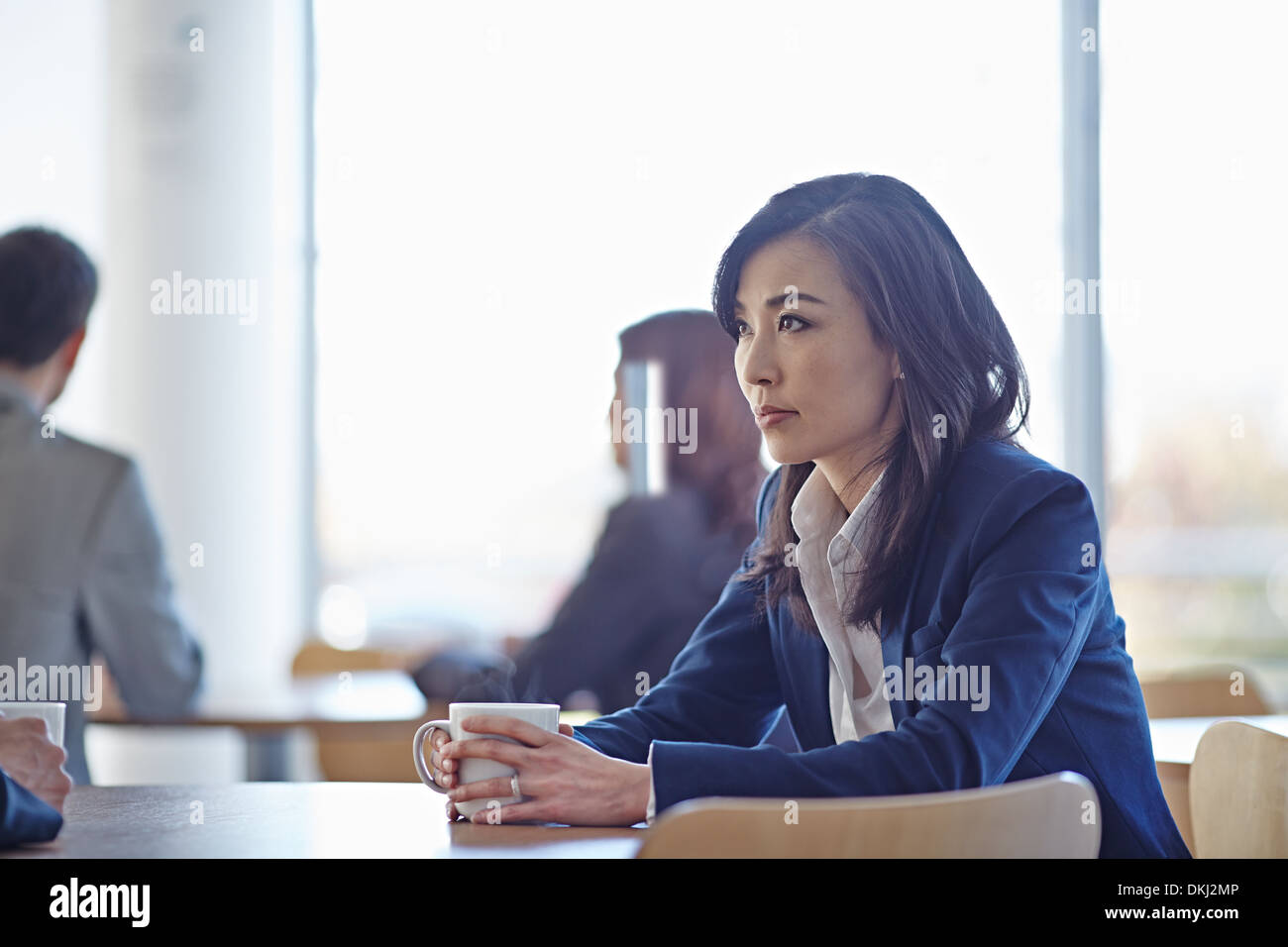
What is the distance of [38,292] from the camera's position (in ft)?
7.24

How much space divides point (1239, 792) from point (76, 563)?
1.91 m

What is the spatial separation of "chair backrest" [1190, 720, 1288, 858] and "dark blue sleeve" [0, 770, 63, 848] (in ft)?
4.18

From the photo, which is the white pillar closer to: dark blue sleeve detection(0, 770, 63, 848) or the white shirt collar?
the white shirt collar

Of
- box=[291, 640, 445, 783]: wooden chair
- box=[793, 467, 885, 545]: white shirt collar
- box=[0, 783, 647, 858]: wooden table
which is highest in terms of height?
box=[793, 467, 885, 545]: white shirt collar

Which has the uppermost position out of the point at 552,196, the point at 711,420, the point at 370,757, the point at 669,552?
the point at 552,196

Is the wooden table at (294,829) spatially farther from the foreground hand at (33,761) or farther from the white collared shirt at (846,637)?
the white collared shirt at (846,637)

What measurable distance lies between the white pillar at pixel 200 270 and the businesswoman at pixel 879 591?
3.12 m

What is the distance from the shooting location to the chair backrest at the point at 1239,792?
1446 millimetres

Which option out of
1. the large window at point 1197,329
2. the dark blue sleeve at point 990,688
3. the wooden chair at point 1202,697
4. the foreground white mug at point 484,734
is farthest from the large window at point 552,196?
the foreground white mug at point 484,734

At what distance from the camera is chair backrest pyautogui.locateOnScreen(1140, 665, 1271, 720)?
2.67 meters

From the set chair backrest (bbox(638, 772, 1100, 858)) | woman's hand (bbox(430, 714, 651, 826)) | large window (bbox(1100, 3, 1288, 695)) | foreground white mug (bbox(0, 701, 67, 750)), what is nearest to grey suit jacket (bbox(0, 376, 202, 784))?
foreground white mug (bbox(0, 701, 67, 750))

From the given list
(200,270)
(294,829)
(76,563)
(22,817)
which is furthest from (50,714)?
(200,270)

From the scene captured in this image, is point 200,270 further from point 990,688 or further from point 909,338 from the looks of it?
point 990,688
